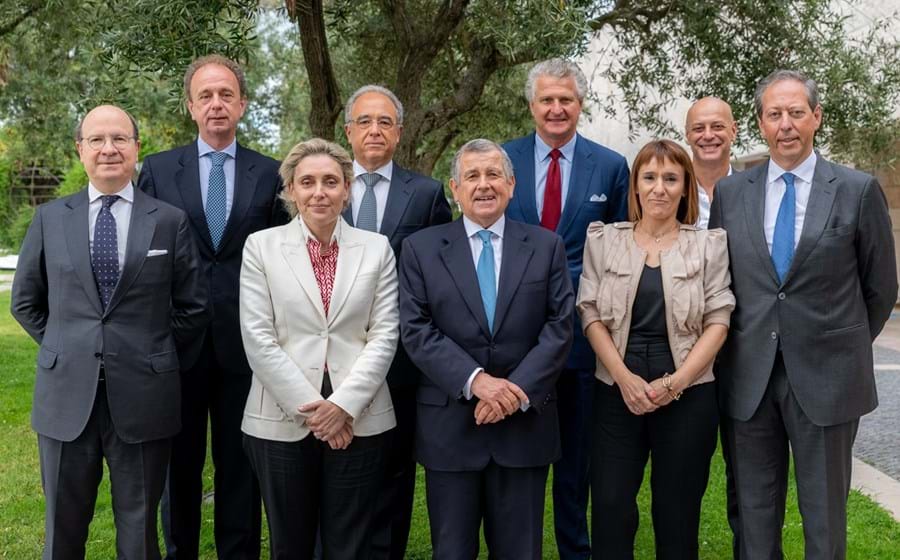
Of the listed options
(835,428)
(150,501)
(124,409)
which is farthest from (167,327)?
(835,428)

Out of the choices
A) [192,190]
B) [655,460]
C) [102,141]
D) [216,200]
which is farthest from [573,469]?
[102,141]

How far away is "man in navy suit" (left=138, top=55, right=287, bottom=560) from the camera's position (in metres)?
4.14

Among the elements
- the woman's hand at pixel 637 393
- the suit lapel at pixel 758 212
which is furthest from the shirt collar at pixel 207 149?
the suit lapel at pixel 758 212

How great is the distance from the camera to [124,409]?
3.55m

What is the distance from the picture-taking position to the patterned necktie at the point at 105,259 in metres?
3.59

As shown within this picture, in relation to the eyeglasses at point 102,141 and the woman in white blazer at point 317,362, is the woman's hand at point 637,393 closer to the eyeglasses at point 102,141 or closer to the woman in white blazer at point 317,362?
the woman in white blazer at point 317,362

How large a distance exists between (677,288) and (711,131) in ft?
4.80

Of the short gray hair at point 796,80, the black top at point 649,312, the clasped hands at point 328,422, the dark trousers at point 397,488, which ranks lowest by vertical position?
the dark trousers at point 397,488

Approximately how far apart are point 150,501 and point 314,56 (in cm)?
419

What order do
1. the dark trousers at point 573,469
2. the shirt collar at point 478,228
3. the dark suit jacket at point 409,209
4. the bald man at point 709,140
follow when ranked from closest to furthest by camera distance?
Answer: 1. the shirt collar at point 478,228
2. the dark suit jacket at point 409,209
3. the dark trousers at point 573,469
4. the bald man at point 709,140

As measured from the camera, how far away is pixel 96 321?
3.54 m

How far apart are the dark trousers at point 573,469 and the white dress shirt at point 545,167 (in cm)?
95

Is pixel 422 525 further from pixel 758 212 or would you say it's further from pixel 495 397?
pixel 758 212

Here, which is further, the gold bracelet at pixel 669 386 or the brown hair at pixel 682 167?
the brown hair at pixel 682 167
